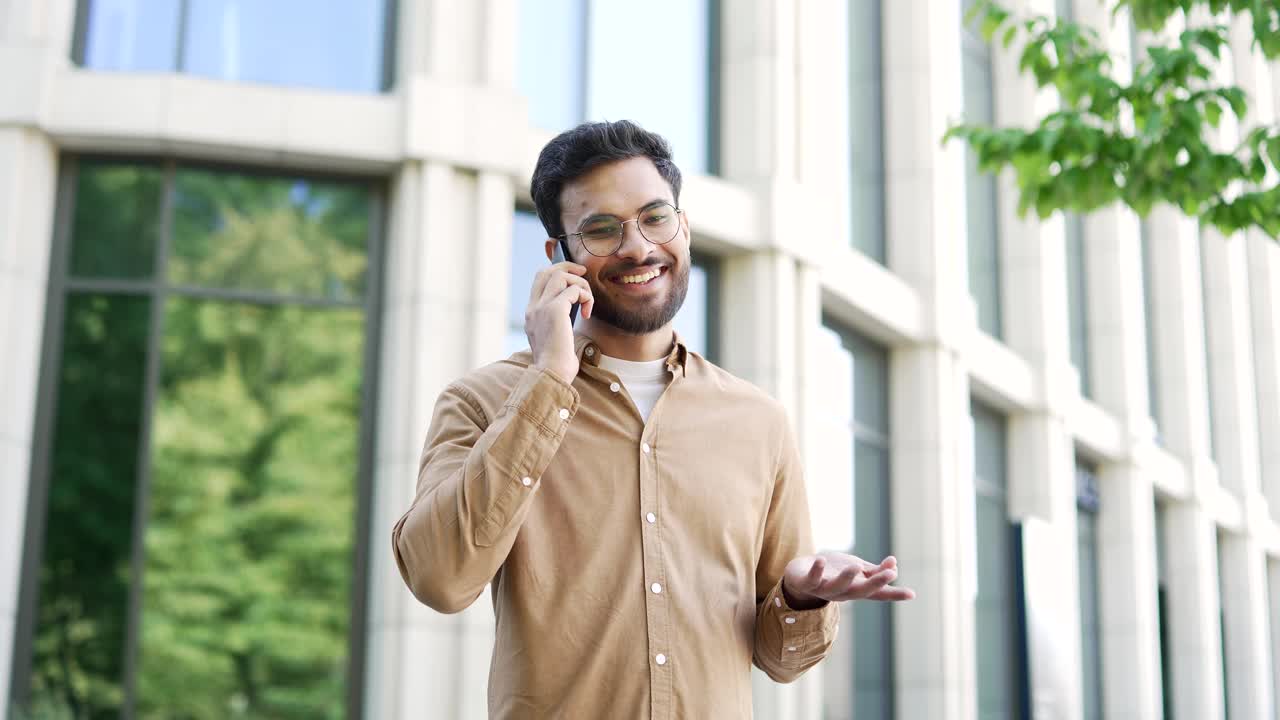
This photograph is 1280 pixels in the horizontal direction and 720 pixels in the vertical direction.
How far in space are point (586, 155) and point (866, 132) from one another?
540 inches

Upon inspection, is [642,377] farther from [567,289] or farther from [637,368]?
[567,289]

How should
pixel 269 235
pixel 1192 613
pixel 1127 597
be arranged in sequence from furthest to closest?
pixel 1192 613, pixel 1127 597, pixel 269 235

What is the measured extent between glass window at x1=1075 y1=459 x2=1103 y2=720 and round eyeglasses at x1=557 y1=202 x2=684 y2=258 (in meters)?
18.5

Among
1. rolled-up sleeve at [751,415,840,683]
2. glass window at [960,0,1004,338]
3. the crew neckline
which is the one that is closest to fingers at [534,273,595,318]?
the crew neckline

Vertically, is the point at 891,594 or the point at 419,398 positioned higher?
the point at 419,398

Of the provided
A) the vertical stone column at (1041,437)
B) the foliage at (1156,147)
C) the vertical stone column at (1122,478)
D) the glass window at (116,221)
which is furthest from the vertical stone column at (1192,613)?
the glass window at (116,221)

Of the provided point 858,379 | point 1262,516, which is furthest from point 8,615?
point 1262,516

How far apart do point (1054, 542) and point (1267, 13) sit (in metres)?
11.9

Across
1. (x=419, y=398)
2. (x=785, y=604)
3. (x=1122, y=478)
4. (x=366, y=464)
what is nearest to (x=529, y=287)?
(x=419, y=398)

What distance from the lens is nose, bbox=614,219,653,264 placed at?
103 inches

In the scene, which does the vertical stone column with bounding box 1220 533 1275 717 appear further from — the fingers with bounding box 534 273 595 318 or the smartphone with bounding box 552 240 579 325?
the fingers with bounding box 534 273 595 318

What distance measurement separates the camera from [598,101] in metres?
12.8

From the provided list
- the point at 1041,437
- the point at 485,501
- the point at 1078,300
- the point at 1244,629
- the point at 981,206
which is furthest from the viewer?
the point at 1244,629

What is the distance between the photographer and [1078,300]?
71.1ft
